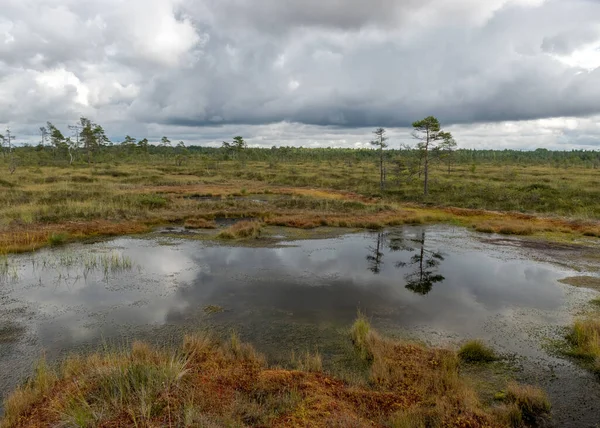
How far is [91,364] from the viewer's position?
8.45 m

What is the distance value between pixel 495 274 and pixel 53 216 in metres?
28.7

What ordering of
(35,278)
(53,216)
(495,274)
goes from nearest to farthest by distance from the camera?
(35,278)
(495,274)
(53,216)

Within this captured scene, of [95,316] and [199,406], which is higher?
[199,406]

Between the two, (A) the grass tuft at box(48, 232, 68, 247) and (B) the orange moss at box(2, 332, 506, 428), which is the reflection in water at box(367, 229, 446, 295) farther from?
(A) the grass tuft at box(48, 232, 68, 247)

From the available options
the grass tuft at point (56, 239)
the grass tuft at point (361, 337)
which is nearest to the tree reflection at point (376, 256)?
the grass tuft at point (361, 337)

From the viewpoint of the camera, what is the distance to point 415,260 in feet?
66.6

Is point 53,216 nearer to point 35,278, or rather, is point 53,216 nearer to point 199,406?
point 35,278

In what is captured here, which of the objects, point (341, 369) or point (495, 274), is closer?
point (341, 369)

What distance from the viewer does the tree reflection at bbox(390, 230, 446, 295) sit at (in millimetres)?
16297

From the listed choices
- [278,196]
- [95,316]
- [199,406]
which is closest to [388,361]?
[199,406]

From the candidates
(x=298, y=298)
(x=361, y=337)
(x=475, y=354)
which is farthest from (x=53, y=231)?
(x=475, y=354)

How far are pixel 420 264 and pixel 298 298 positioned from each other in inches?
331

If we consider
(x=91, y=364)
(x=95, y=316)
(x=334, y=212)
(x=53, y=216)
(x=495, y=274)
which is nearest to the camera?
(x=91, y=364)

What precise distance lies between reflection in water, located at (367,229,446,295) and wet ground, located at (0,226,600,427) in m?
0.12
